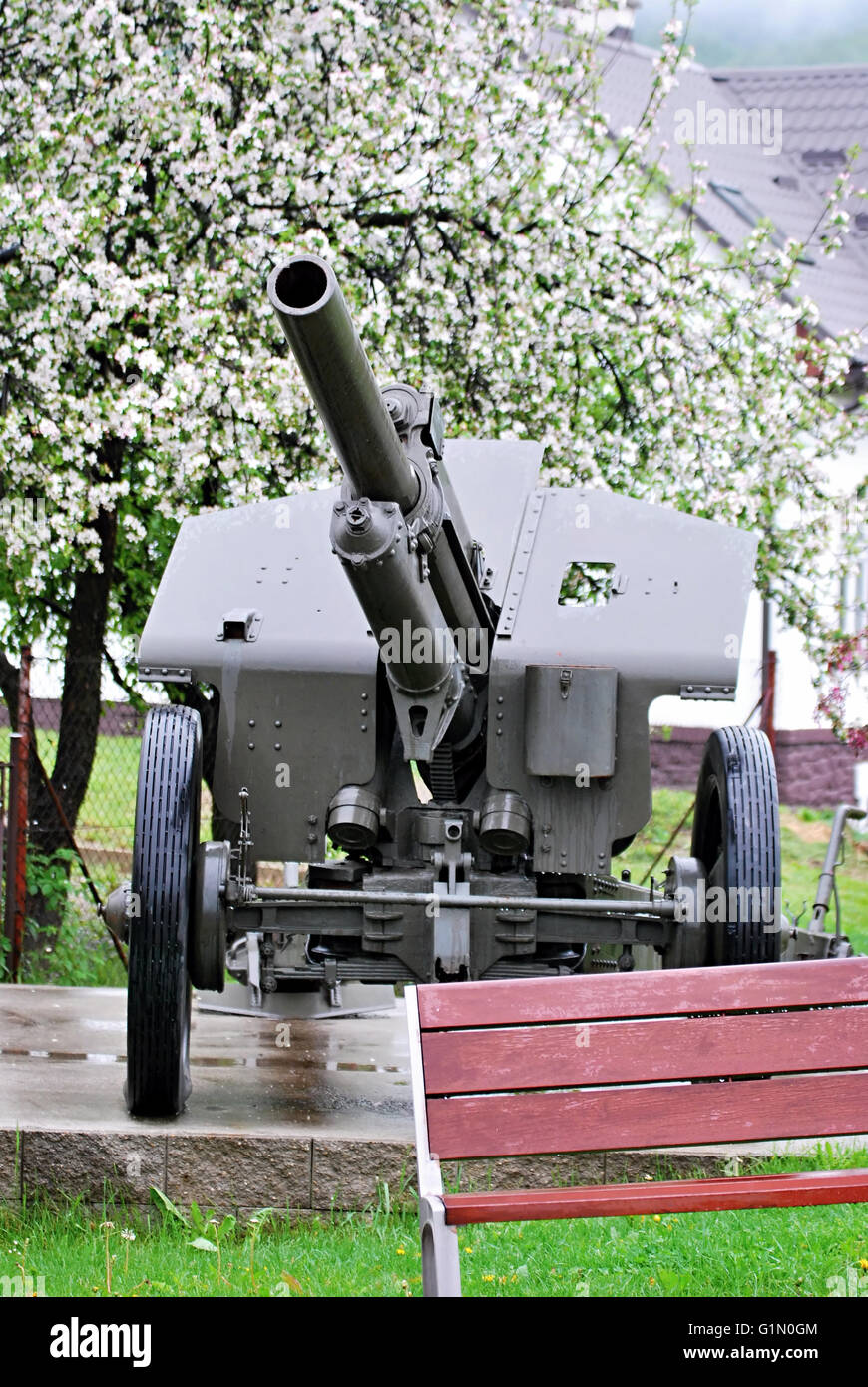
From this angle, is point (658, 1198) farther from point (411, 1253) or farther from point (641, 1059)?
point (411, 1253)

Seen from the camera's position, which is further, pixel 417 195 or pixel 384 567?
pixel 417 195

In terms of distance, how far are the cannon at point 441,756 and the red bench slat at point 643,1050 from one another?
5.32 feet

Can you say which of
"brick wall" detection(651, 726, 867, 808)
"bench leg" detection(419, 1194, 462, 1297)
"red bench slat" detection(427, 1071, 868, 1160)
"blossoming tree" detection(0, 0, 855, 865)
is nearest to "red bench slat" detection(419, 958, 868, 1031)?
"red bench slat" detection(427, 1071, 868, 1160)

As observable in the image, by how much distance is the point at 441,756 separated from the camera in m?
5.68

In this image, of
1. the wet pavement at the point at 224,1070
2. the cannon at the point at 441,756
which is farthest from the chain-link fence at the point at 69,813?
the cannon at the point at 441,756

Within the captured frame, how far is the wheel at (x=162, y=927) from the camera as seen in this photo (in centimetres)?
501

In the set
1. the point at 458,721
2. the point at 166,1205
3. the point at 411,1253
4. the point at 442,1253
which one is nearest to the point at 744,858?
the point at 458,721

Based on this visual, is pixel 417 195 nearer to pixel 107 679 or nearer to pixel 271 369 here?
pixel 271 369

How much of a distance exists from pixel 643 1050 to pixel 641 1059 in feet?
0.07

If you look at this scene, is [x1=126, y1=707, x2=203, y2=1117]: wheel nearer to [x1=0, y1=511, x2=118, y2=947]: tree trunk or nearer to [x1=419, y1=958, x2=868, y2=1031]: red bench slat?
[x1=419, y1=958, x2=868, y2=1031]: red bench slat

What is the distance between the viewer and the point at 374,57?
27.5 feet

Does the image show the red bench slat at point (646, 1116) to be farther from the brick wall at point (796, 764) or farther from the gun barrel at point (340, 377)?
the brick wall at point (796, 764)
